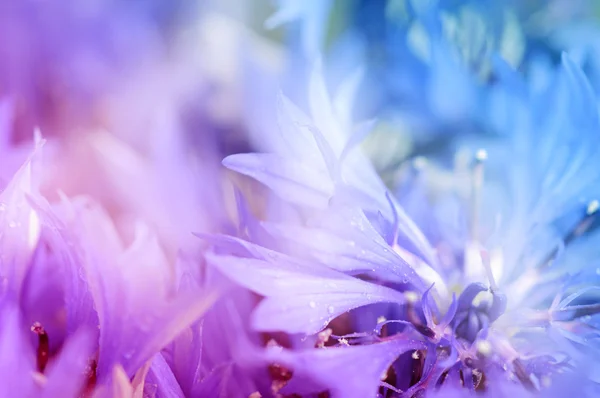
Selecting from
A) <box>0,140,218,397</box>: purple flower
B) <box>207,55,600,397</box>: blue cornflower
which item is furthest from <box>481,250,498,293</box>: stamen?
<box>0,140,218,397</box>: purple flower

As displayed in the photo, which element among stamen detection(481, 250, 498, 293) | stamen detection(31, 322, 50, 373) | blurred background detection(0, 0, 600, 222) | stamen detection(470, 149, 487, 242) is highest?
blurred background detection(0, 0, 600, 222)

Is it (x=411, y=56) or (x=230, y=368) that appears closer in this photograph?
(x=230, y=368)

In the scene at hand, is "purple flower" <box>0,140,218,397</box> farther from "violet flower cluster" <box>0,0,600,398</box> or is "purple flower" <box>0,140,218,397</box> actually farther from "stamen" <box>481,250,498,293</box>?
"stamen" <box>481,250,498,293</box>

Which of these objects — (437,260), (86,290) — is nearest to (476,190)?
(437,260)

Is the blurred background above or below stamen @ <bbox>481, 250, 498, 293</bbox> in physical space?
above

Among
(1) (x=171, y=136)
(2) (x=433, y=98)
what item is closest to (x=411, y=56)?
(2) (x=433, y=98)

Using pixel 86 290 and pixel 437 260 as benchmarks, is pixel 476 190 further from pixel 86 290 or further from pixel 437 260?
pixel 86 290

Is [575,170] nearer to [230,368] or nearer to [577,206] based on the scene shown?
[577,206]
